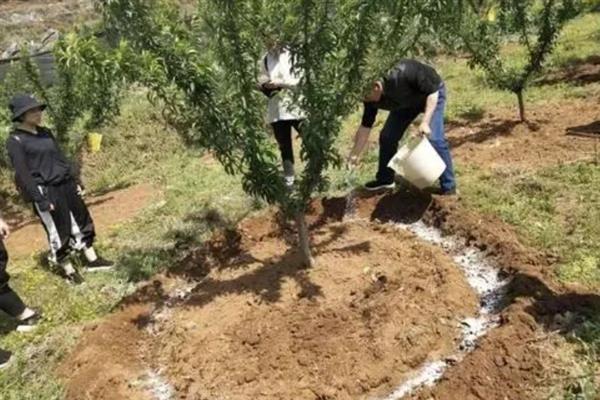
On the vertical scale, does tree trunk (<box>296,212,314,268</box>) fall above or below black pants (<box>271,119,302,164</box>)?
below

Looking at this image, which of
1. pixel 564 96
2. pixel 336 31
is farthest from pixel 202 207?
pixel 564 96

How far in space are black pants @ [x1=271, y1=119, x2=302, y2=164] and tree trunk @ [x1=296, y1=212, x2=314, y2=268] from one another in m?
1.02

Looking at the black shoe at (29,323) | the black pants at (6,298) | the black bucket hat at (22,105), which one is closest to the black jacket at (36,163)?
the black bucket hat at (22,105)

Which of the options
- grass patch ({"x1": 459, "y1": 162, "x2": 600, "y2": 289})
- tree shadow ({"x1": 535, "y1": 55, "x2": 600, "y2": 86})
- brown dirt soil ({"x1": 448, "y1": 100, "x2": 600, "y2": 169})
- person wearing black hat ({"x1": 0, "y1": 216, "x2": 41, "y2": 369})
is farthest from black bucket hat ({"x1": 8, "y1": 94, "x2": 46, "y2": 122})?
tree shadow ({"x1": 535, "y1": 55, "x2": 600, "y2": 86})

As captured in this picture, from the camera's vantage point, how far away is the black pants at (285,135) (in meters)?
5.30

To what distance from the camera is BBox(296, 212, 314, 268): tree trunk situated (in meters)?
4.49

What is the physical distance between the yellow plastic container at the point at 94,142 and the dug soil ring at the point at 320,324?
Answer: 6.07 meters

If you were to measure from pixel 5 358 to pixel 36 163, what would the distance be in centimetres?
159

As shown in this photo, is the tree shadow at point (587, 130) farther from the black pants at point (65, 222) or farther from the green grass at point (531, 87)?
the black pants at point (65, 222)

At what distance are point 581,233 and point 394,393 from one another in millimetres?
1949

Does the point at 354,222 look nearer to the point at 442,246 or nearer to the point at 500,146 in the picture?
the point at 442,246

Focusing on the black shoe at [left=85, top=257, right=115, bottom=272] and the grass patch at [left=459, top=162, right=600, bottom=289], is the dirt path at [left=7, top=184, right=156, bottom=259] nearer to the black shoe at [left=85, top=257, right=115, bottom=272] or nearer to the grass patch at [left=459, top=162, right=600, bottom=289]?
the black shoe at [left=85, top=257, right=115, bottom=272]

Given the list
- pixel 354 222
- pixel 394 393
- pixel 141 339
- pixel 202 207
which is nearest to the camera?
pixel 394 393

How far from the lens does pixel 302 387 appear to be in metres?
3.56
